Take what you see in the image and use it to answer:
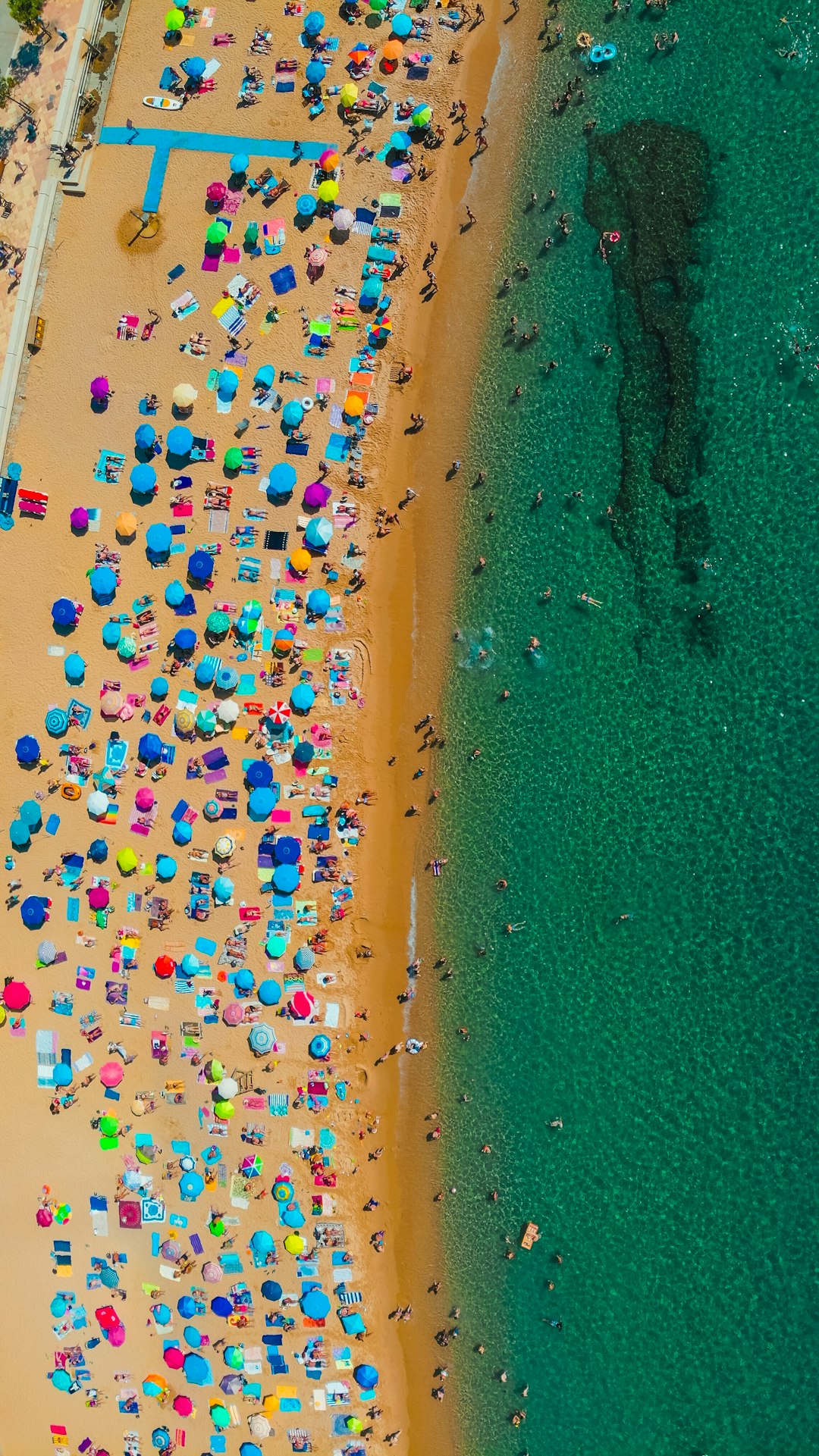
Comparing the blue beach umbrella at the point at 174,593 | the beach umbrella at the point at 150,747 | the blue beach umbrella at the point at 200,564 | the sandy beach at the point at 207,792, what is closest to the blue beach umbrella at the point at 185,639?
the sandy beach at the point at 207,792

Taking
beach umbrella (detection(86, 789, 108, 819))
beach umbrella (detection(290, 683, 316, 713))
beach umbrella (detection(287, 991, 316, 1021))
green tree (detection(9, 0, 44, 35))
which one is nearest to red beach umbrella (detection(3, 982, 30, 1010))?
beach umbrella (detection(86, 789, 108, 819))

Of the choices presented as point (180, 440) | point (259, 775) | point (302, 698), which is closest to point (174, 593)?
point (180, 440)

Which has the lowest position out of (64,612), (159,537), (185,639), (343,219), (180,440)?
(185,639)

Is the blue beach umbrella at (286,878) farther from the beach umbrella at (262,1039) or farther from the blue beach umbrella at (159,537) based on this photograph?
the blue beach umbrella at (159,537)

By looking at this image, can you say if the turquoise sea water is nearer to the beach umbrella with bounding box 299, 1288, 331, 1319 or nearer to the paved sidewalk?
the beach umbrella with bounding box 299, 1288, 331, 1319

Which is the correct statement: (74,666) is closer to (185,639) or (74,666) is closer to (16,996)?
(185,639)

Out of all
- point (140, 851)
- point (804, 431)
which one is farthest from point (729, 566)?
point (140, 851)
